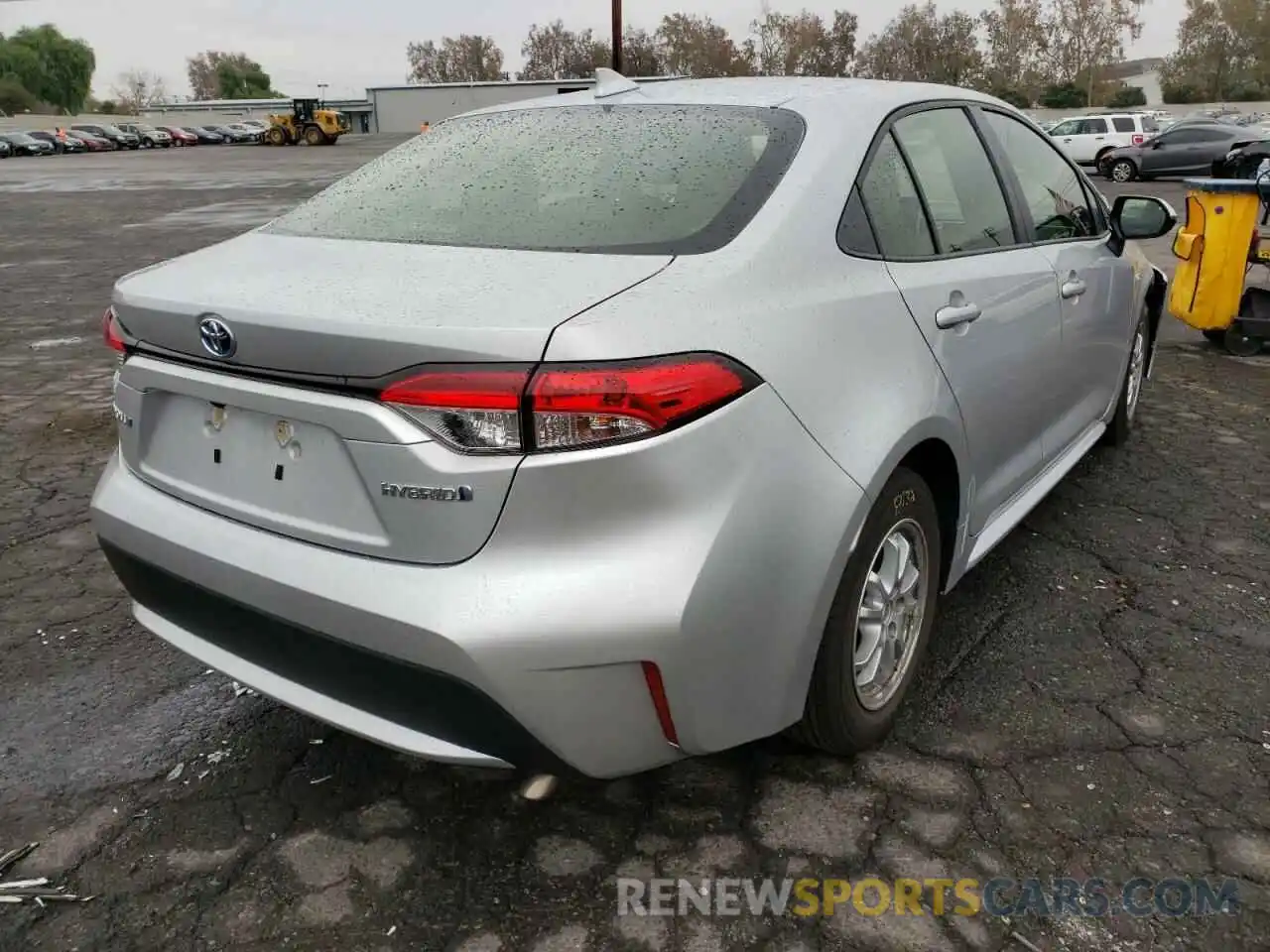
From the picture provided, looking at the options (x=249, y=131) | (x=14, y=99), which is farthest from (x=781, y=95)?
(x=14, y=99)

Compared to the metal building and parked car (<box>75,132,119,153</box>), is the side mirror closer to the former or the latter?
parked car (<box>75,132,119,153</box>)

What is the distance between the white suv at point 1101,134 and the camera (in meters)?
26.6

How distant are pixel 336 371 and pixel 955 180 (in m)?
1.91

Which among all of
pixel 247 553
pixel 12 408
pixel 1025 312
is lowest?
pixel 12 408

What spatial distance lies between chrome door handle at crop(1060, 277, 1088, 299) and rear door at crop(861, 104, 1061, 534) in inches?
4.3

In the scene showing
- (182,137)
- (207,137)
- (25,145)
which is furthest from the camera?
(207,137)

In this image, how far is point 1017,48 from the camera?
76.9 m

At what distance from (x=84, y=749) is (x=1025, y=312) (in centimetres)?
282

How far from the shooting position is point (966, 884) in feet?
6.92

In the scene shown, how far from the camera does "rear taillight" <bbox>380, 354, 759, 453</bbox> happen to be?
5.69ft

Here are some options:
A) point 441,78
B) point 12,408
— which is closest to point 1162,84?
point 441,78

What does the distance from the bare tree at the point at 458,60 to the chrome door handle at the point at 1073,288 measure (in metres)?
123

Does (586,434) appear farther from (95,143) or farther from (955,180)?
(95,143)

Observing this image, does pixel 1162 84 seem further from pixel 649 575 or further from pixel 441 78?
pixel 649 575
